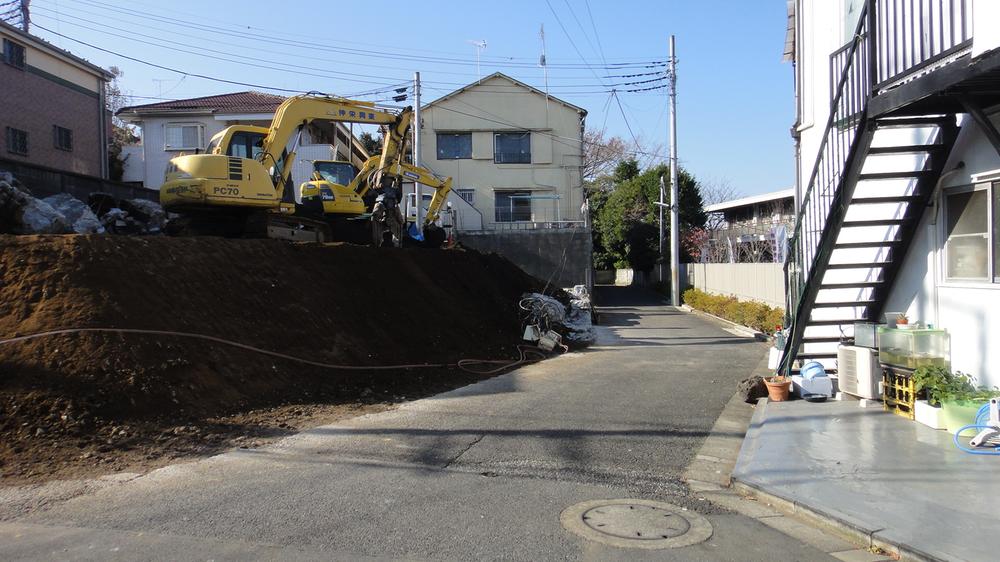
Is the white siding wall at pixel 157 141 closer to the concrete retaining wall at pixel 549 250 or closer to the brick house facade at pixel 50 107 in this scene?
the brick house facade at pixel 50 107

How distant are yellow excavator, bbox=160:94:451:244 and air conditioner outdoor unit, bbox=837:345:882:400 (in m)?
10.9

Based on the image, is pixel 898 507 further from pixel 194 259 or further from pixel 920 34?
pixel 194 259

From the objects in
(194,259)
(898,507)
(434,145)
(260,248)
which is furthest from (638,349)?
(434,145)

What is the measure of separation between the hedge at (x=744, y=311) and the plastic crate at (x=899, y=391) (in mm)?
6938

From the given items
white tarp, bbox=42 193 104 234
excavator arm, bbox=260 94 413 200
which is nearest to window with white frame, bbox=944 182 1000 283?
excavator arm, bbox=260 94 413 200

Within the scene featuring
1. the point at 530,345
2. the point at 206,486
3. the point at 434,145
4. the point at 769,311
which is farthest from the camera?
the point at 434,145

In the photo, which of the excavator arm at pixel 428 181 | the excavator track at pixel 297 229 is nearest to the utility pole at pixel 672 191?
the excavator arm at pixel 428 181

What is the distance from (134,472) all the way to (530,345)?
10823mm

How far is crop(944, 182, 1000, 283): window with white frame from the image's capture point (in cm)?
701

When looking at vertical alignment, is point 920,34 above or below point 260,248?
above

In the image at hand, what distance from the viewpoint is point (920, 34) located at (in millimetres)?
6645

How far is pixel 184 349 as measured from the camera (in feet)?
28.0

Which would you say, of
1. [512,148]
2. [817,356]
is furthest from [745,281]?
[512,148]

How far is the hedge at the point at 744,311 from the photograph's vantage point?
18609 mm
